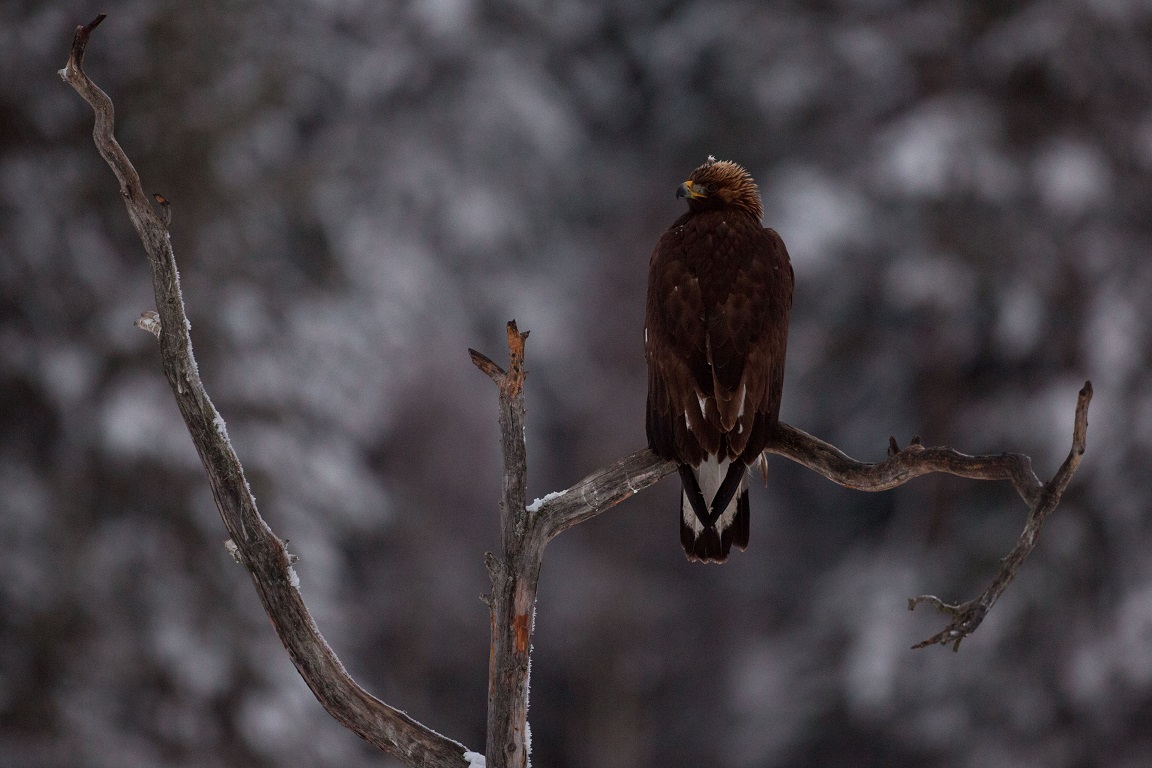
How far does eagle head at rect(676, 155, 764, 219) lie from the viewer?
4.00 m

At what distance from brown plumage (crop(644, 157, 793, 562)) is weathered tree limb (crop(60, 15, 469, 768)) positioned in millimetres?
920

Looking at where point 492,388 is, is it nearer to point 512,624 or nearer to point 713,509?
point 713,509

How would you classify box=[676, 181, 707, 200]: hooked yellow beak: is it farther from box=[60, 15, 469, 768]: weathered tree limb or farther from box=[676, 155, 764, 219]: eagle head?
box=[60, 15, 469, 768]: weathered tree limb

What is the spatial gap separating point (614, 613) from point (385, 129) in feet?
20.5

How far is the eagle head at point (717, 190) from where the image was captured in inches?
157

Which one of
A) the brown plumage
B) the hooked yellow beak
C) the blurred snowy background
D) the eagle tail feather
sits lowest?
the eagle tail feather

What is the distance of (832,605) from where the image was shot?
11.3 metres

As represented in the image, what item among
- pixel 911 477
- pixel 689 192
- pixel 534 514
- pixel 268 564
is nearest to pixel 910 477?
pixel 911 477

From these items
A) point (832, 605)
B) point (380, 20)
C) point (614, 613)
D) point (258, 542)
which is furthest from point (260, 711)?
point (380, 20)

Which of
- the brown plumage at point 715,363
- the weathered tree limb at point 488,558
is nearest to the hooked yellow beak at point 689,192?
the brown plumage at point 715,363

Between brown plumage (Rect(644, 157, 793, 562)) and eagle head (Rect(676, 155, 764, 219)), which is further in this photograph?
eagle head (Rect(676, 155, 764, 219))

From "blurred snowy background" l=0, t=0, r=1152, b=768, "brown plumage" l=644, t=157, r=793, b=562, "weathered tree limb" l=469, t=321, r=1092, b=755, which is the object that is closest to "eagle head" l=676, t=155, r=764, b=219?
"brown plumage" l=644, t=157, r=793, b=562

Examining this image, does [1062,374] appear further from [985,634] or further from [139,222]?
[139,222]

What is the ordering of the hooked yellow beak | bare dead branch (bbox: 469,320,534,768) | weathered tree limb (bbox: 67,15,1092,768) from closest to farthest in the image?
1. weathered tree limb (bbox: 67,15,1092,768)
2. bare dead branch (bbox: 469,320,534,768)
3. the hooked yellow beak
